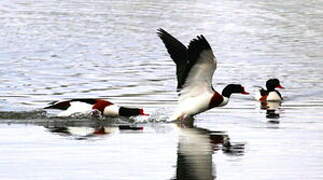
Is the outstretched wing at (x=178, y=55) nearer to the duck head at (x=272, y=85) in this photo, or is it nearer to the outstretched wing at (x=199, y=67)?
the outstretched wing at (x=199, y=67)

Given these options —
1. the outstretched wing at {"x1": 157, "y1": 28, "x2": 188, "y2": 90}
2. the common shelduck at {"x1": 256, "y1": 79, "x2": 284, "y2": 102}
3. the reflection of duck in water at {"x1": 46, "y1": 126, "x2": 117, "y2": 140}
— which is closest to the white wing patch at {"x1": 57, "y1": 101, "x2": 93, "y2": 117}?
the reflection of duck in water at {"x1": 46, "y1": 126, "x2": 117, "y2": 140}

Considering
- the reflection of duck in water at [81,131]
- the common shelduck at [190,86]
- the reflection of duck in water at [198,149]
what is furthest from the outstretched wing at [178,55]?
the reflection of duck in water at [81,131]

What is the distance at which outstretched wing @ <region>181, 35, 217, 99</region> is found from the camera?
55.0 feet

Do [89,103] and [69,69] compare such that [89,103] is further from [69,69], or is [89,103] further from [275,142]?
[69,69]

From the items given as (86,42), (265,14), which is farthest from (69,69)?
(265,14)

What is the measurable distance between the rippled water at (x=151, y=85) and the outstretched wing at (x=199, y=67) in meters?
0.59

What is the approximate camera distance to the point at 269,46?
115 ft

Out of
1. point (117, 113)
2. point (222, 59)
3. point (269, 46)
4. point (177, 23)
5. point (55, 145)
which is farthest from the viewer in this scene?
point (177, 23)

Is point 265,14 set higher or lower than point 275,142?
higher

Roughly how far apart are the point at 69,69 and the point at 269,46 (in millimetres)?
8930

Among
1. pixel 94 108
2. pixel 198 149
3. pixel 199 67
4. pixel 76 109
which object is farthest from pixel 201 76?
pixel 198 149

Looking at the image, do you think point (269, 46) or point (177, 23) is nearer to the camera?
point (269, 46)

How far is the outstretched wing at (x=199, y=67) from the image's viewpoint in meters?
16.8

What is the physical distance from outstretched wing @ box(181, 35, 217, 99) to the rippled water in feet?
1.94
